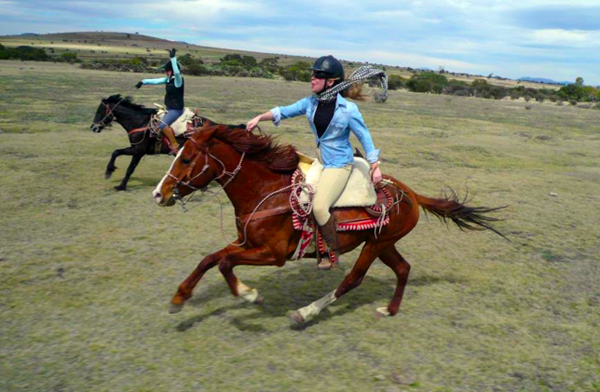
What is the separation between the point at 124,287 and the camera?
540 cm

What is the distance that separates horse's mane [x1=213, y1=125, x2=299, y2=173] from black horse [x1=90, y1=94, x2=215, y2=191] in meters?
5.59

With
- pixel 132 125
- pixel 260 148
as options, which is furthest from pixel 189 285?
pixel 132 125

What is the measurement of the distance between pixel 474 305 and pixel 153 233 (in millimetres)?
4766

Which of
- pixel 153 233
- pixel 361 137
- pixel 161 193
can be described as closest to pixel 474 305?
pixel 361 137

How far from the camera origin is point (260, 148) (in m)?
4.53

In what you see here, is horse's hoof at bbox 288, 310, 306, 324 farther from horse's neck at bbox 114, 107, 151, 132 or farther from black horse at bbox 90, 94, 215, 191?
horse's neck at bbox 114, 107, 151, 132

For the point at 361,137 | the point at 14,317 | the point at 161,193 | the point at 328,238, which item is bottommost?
the point at 14,317

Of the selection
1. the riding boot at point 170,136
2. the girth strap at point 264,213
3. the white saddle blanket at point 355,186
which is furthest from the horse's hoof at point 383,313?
the riding boot at point 170,136

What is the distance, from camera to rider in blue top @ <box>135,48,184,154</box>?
9.00 meters

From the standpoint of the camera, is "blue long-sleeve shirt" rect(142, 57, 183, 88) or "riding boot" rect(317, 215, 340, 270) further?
"blue long-sleeve shirt" rect(142, 57, 183, 88)

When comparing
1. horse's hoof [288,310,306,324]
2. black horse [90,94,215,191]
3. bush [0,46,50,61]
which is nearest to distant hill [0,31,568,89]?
bush [0,46,50,61]

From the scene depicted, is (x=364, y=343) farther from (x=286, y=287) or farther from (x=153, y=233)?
(x=153, y=233)

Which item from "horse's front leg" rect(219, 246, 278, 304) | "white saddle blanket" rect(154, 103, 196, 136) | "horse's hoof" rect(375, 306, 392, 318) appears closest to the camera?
"horse's front leg" rect(219, 246, 278, 304)

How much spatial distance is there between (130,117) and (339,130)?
276 inches
